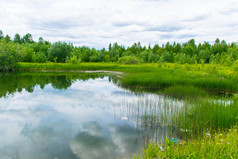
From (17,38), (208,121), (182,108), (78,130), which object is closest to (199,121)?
(208,121)

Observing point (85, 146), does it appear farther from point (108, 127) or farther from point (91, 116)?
point (91, 116)

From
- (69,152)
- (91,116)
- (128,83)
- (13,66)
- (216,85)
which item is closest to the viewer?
(69,152)

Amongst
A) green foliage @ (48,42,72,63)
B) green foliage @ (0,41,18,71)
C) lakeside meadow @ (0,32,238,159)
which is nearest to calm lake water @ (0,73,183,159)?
lakeside meadow @ (0,32,238,159)

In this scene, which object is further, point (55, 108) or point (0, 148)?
point (55, 108)

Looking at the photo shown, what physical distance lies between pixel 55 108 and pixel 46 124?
284cm

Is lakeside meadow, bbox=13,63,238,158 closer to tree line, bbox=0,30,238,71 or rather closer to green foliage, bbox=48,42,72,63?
tree line, bbox=0,30,238,71

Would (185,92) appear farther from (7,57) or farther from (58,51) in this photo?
(58,51)

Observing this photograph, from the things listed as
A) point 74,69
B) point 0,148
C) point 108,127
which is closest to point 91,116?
point 108,127

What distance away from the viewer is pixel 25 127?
846 centimetres

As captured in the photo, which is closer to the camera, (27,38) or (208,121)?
(208,121)

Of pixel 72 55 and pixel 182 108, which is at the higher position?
pixel 72 55

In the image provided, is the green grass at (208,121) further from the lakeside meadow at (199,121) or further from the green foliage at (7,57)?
the green foliage at (7,57)

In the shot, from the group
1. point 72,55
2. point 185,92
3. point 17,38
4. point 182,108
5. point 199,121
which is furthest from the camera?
point 17,38

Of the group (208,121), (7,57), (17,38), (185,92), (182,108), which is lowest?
(182,108)
